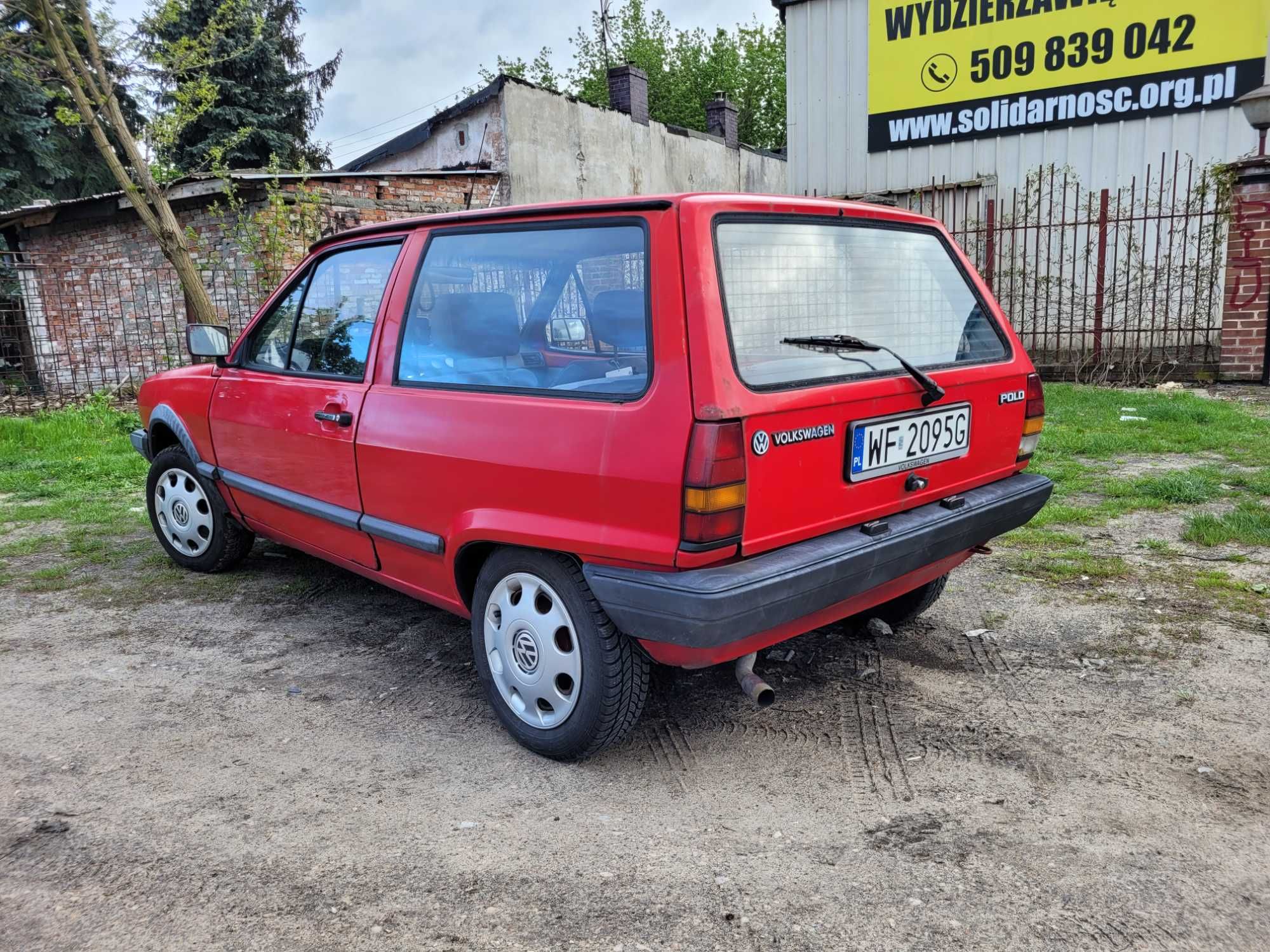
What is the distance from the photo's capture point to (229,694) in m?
3.41

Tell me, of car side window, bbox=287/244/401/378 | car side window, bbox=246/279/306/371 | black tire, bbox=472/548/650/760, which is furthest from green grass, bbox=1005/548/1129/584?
car side window, bbox=246/279/306/371

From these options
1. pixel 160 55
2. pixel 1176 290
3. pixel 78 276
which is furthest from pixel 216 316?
pixel 1176 290

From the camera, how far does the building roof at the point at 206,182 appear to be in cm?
1202

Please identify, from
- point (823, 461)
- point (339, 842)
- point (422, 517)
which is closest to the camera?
point (339, 842)

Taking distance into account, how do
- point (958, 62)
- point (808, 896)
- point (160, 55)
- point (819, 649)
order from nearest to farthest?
point (808, 896)
point (819, 649)
point (160, 55)
point (958, 62)

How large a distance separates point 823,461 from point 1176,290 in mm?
11618

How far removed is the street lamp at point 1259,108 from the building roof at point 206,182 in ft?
35.1

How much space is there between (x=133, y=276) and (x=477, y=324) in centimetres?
1284

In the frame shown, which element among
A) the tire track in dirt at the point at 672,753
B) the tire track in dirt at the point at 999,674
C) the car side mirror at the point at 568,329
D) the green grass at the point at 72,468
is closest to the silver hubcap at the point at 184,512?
the green grass at the point at 72,468

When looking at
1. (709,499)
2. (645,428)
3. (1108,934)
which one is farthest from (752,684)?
(1108,934)

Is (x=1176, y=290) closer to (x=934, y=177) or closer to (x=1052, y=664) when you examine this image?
(x=934, y=177)

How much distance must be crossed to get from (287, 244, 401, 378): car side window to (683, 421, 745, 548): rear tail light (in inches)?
62.5

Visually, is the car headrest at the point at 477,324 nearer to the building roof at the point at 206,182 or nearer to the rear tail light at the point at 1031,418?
the rear tail light at the point at 1031,418

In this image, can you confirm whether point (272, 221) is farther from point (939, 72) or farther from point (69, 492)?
point (939, 72)
